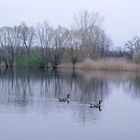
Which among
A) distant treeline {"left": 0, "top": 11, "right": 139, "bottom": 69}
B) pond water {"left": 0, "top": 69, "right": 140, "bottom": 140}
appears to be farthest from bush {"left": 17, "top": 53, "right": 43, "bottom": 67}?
pond water {"left": 0, "top": 69, "right": 140, "bottom": 140}

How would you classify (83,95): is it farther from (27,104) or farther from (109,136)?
(109,136)

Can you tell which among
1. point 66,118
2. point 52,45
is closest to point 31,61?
point 52,45

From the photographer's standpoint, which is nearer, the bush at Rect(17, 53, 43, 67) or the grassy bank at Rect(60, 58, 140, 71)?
the grassy bank at Rect(60, 58, 140, 71)

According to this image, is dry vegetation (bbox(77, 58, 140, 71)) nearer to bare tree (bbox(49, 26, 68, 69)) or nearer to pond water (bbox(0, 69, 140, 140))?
bare tree (bbox(49, 26, 68, 69))

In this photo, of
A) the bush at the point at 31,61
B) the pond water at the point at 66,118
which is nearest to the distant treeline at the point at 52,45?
the bush at the point at 31,61

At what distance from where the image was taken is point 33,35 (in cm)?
6444

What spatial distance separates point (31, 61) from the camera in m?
61.3

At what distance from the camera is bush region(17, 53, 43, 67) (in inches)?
2394

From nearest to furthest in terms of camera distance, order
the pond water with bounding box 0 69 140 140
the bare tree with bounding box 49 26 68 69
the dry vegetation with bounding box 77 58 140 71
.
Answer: the pond water with bounding box 0 69 140 140
the dry vegetation with bounding box 77 58 140 71
the bare tree with bounding box 49 26 68 69

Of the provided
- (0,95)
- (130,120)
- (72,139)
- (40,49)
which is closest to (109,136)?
(72,139)

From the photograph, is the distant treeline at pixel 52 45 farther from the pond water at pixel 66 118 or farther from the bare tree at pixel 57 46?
the pond water at pixel 66 118

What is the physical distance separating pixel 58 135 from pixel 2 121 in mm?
2641

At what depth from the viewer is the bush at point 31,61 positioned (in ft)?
200

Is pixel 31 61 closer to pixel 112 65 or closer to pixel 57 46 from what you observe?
pixel 57 46
